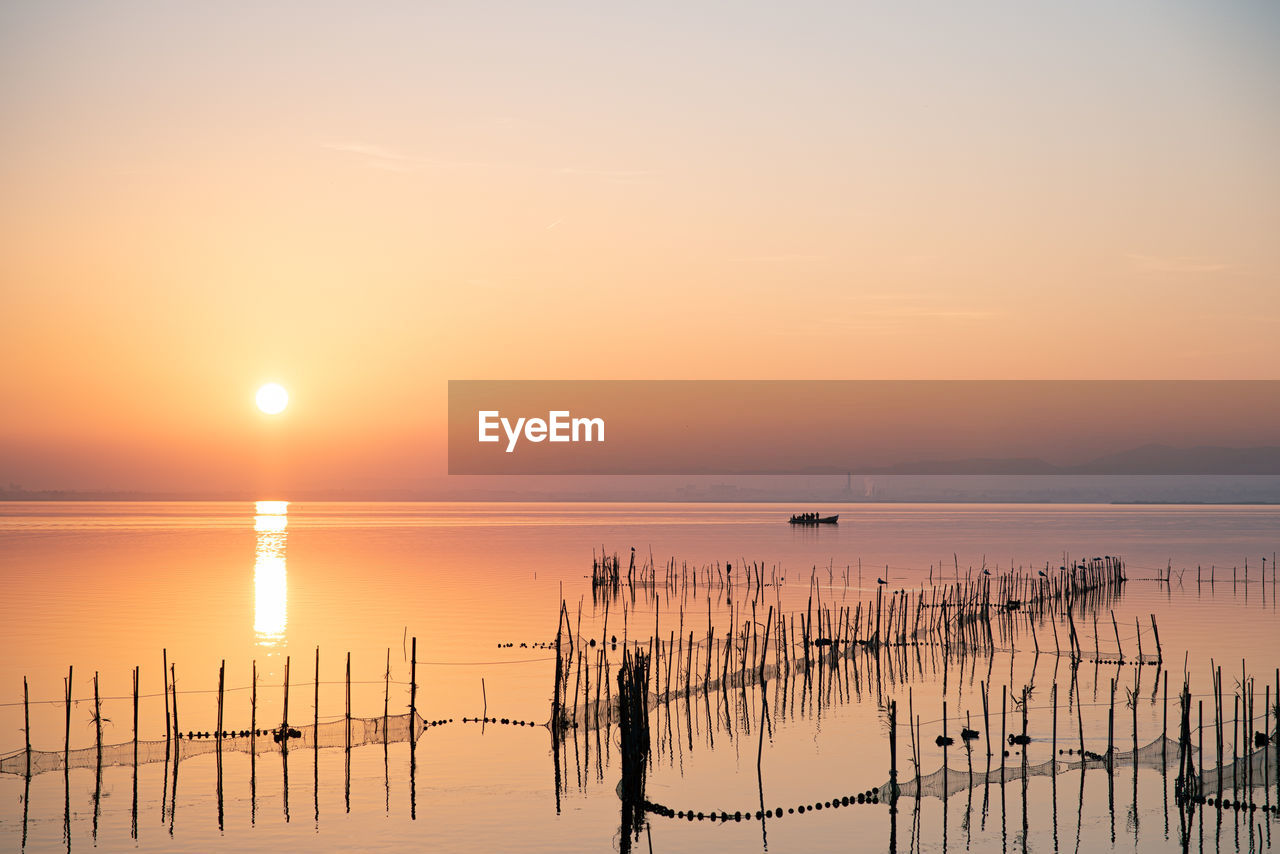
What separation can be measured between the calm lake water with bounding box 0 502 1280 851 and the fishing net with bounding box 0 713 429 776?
352 millimetres

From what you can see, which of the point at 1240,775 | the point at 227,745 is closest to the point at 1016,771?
the point at 1240,775

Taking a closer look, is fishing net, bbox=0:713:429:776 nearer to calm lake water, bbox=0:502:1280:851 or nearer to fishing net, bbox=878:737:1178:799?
calm lake water, bbox=0:502:1280:851

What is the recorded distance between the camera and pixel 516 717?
101 ft

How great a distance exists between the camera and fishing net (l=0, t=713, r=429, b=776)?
2417 centimetres

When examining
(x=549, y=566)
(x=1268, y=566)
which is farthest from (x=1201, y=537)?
(x=549, y=566)

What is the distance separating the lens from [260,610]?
55.7 metres

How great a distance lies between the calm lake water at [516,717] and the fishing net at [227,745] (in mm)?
352

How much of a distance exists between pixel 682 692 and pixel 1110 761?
39.1ft

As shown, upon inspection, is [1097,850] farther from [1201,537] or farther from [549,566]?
[1201,537]

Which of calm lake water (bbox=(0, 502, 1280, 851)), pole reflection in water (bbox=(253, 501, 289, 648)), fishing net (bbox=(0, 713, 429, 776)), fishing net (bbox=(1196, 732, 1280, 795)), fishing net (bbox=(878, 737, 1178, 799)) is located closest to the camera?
fishing net (bbox=(1196, 732, 1280, 795))

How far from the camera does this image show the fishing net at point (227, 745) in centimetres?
2417

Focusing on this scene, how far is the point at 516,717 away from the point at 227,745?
24.1 ft

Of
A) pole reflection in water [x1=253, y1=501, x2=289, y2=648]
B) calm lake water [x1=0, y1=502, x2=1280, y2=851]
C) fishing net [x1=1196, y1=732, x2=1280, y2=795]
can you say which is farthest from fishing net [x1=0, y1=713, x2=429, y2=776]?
pole reflection in water [x1=253, y1=501, x2=289, y2=648]

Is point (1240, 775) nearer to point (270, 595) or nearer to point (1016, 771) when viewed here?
point (1016, 771)
